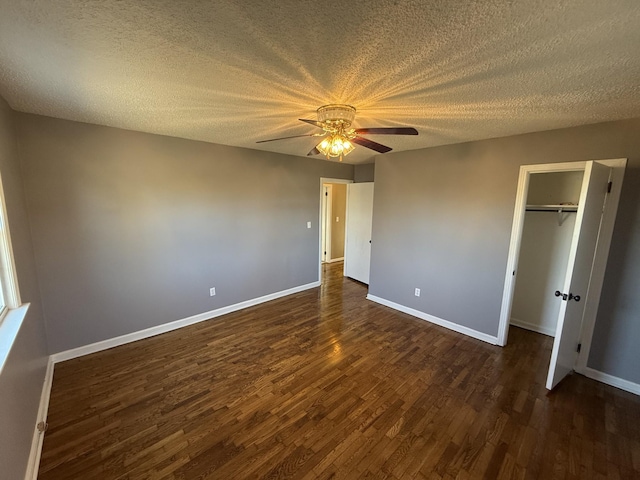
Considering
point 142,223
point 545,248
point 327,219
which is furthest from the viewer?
point 327,219

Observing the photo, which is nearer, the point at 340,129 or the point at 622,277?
the point at 340,129

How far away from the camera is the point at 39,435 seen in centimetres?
178

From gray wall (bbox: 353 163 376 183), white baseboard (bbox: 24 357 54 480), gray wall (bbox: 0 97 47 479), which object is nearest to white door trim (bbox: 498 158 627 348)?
gray wall (bbox: 353 163 376 183)

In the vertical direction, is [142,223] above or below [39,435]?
above

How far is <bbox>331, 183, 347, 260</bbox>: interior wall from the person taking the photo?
6484 millimetres

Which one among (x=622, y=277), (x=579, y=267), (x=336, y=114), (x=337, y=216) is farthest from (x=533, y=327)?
(x=337, y=216)

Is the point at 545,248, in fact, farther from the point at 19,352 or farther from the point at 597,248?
the point at 19,352

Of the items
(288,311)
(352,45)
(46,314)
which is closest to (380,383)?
(288,311)

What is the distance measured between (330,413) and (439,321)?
218 cm

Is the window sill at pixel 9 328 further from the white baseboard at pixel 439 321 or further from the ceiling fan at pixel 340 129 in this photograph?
the white baseboard at pixel 439 321

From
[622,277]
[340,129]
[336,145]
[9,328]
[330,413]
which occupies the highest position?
[340,129]

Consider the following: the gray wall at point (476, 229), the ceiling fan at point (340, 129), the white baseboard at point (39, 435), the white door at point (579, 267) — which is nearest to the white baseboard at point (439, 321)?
the gray wall at point (476, 229)

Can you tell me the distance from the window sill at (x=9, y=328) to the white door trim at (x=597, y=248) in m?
4.03

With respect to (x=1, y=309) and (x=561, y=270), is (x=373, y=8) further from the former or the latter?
(x=561, y=270)
